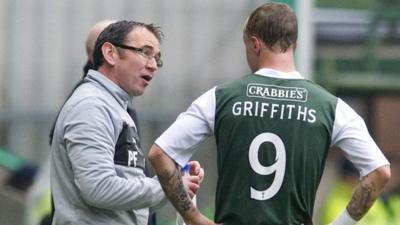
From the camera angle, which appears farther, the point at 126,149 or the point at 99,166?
the point at 126,149

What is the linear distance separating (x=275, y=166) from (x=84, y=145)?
0.74 metres

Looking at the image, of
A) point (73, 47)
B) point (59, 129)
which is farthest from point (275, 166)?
point (73, 47)

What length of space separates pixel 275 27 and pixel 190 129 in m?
0.49

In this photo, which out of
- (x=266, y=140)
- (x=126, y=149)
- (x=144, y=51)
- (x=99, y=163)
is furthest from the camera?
(x=144, y=51)

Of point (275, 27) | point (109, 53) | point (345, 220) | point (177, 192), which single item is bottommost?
point (345, 220)

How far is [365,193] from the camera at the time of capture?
4949 mm

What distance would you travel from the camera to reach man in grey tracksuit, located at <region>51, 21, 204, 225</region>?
199 inches

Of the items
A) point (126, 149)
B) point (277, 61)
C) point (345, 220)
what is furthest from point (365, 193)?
point (126, 149)

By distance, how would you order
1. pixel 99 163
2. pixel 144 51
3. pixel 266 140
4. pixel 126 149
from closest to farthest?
pixel 266 140 < pixel 99 163 < pixel 126 149 < pixel 144 51

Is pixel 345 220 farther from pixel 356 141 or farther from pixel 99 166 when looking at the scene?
pixel 99 166

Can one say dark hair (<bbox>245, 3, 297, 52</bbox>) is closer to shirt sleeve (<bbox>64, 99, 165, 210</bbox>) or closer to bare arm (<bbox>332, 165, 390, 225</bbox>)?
bare arm (<bbox>332, 165, 390, 225</bbox>)

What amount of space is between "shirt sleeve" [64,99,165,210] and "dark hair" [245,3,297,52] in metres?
0.69

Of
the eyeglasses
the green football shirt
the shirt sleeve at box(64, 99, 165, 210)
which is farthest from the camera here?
the eyeglasses

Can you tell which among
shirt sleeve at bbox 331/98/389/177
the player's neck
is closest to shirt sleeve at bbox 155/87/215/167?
the player's neck
